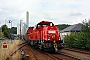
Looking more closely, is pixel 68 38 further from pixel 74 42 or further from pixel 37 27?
pixel 37 27

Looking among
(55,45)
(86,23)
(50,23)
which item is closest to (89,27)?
(86,23)

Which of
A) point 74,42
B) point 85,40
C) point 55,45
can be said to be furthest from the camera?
point 74,42

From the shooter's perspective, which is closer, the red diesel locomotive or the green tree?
the red diesel locomotive

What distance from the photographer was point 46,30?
21.2 m

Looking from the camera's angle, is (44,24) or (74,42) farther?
(74,42)

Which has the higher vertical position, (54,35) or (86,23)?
(86,23)

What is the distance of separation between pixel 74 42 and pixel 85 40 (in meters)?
3.90

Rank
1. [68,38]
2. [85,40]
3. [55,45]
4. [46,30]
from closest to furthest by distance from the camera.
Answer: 1. [55,45]
2. [46,30]
3. [85,40]
4. [68,38]

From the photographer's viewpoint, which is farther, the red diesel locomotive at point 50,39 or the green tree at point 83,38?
the green tree at point 83,38

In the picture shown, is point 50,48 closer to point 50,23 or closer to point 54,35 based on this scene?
point 54,35

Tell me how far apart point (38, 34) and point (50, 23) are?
Result: 1996 mm

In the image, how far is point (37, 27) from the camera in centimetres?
Answer: 2428

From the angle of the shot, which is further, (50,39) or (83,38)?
(83,38)

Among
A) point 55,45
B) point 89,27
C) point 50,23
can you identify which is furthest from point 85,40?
point 55,45
